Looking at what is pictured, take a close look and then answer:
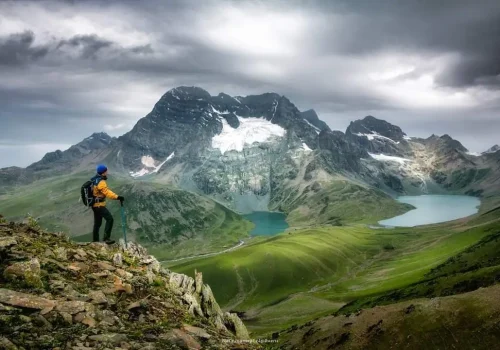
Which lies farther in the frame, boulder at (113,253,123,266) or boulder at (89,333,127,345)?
boulder at (113,253,123,266)

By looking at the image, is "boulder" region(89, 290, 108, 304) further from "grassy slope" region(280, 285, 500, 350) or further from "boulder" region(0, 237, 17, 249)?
"grassy slope" region(280, 285, 500, 350)

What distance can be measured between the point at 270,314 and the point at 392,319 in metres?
109

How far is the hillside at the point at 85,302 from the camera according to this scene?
15.9 m

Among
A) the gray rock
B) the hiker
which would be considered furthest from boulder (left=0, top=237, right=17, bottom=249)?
the gray rock

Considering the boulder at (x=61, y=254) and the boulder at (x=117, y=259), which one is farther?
the boulder at (x=117, y=259)

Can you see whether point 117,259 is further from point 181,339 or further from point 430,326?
point 430,326

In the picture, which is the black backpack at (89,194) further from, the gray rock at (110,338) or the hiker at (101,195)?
the gray rock at (110,338)

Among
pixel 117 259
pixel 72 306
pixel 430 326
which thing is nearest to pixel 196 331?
pixel 72 306

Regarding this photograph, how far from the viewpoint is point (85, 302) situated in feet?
62.0

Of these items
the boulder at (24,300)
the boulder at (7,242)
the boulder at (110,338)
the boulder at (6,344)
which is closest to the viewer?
the boulder at (6,344)

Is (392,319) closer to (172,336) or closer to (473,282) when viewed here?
(473,282)

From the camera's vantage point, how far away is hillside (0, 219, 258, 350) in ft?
52.0

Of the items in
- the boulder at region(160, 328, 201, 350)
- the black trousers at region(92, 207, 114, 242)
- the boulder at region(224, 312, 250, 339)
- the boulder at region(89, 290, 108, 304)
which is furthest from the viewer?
the black trousers at region(92, 207, 114, 242)

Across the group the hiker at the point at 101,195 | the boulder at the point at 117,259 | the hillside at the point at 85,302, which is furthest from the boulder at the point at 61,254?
the hiker at the point at 101,195
